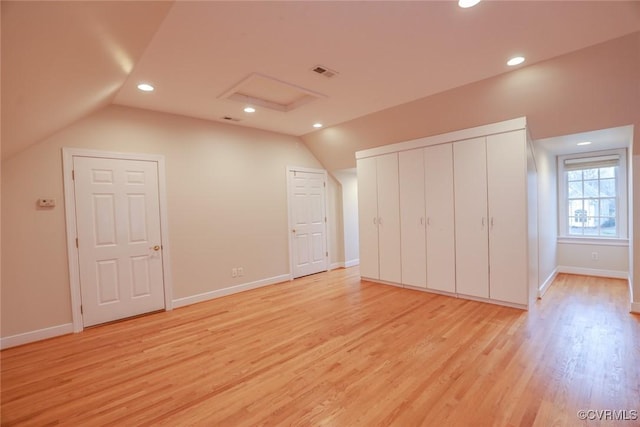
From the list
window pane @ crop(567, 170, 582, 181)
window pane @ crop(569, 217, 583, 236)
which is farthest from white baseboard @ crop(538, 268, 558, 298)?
window pane @ crop(567, 170, 582, 181)

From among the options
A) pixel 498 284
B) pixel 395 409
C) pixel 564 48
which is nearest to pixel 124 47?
pixel 395 409

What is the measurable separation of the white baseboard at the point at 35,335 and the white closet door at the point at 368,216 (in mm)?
4162

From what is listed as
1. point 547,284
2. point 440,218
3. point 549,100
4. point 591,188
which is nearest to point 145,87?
point 440,218

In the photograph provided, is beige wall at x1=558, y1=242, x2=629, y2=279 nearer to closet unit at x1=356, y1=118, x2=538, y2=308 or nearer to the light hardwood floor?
the light hardwood floor

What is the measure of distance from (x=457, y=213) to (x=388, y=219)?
110cm

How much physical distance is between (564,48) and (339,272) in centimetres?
469

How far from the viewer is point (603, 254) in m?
4.90

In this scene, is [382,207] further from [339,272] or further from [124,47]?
[124,47]

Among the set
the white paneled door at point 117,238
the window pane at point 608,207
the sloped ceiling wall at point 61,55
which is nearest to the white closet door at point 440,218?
the window pane at point 608,207

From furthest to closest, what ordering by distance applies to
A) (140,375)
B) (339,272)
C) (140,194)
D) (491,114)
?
(339,272) < (140,194) < (491,114) < (140,375)

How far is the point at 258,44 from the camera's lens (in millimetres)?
2381

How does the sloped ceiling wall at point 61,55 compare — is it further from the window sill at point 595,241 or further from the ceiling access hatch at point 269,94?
the window sill at point 595,241

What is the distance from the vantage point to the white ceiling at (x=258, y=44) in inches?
65.0

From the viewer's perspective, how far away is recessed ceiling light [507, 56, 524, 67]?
2.75 m
